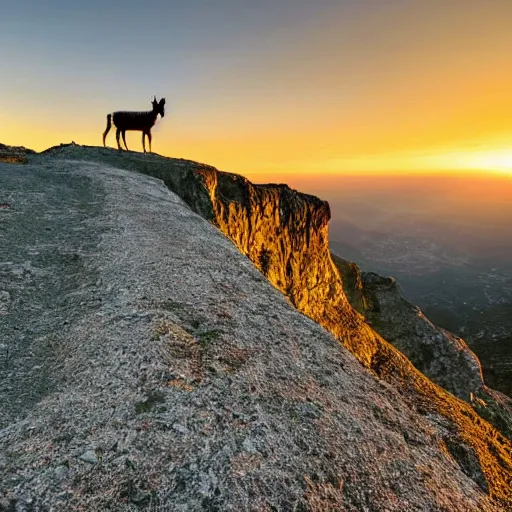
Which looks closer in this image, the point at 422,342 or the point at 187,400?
the point at 187,400

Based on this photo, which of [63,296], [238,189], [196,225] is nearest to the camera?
[63,296]

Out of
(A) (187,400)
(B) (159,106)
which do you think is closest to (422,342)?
(B) (159,106)

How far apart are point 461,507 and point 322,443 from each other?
3594 mm

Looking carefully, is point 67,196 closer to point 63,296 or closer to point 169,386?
point 63,296

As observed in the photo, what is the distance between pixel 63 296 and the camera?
42.7ft

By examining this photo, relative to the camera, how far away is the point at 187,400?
8.59 meters

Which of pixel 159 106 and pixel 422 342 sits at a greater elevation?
pixel 159 106

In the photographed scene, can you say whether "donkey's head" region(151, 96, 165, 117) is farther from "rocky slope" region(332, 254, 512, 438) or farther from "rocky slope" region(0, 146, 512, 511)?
"rocky slope" region(332, 254, 512, 438)

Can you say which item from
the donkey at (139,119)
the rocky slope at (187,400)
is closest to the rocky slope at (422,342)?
the rocky slope at (187,400)

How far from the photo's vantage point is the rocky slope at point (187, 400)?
275 inches

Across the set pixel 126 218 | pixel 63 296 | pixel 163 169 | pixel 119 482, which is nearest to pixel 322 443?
pixel 119 482

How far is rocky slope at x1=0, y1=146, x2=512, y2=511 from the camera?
22.9ft

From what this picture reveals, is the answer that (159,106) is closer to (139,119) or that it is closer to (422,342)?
(139,119)

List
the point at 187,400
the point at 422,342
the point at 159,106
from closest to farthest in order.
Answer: the point at 187,400, the point at 159,106, the point at 422,342
